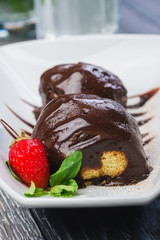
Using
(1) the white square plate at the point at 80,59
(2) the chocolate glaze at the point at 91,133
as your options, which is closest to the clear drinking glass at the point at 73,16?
(1) the white square plate at the point at 80,59

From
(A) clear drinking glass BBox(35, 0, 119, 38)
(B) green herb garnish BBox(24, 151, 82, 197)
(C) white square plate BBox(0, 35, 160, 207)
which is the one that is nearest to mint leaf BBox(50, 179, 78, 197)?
(B) green herb garnish BBox(24, 151, 82, 197)

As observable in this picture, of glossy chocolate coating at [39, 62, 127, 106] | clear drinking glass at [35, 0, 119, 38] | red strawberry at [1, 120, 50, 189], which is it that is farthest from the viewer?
clear drinking glass at [35, 0, 119, 38]

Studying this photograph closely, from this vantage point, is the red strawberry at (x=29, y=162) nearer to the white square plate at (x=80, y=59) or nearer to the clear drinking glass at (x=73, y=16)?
the white square plate at (x=80, y=59)

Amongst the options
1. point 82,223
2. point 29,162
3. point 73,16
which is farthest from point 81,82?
point 73,16

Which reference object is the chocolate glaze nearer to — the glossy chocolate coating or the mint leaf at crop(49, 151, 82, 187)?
the mint leaf at crop(49, 151, 82, 187)

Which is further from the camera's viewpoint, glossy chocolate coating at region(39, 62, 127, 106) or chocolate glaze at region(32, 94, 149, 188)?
glossy chocolate coating at region(39, 62, 127, 106)

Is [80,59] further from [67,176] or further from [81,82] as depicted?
[67,176]
